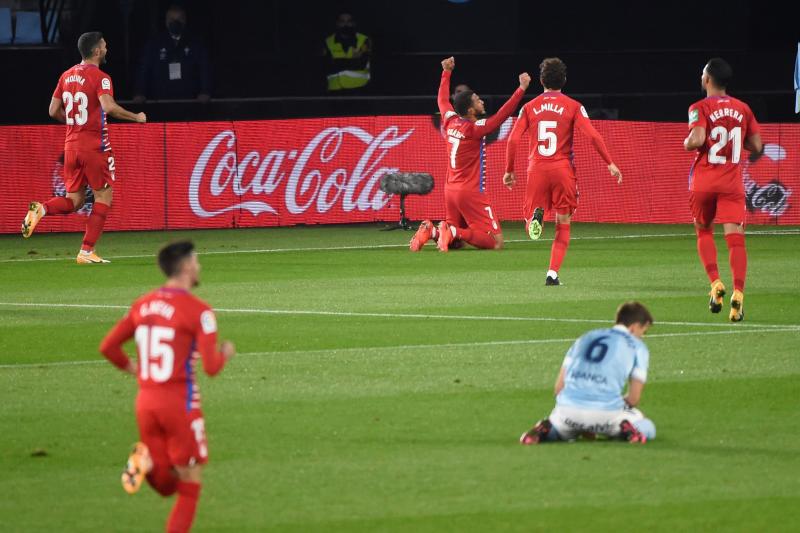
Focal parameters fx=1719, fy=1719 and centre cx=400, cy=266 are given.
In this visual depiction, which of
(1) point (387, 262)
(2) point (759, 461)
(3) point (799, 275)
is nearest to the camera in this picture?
(2) point (759, 461)

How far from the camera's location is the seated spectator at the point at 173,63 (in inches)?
1063

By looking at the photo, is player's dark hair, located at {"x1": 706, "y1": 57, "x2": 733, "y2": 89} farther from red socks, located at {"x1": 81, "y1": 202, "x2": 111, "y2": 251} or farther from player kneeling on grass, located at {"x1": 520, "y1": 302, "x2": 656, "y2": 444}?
red socks, located at {"x1": 81, "y1": 202, "x2": 111, "y2": 251}

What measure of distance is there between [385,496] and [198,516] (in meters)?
0.89

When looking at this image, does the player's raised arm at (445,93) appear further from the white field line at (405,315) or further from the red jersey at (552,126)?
the white field line at (405,315)

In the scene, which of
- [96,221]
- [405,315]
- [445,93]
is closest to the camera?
[405,315]

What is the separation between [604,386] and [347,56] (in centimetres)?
2055

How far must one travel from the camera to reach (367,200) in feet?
85.5

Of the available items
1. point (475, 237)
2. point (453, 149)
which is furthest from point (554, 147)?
point (475, 237)

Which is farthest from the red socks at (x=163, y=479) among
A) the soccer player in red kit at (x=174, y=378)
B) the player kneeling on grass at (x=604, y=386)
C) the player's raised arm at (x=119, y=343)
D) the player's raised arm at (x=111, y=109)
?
the player's raised arm at (x=111, y=109)

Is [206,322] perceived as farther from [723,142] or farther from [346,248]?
[346,248]

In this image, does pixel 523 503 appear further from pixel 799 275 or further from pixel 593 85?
pixel 593 85

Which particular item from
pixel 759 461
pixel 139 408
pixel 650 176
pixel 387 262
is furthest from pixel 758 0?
pixel 139 408

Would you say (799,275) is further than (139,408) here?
Yes

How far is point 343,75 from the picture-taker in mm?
29078
